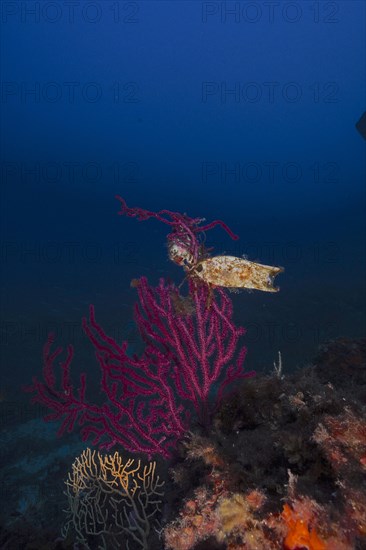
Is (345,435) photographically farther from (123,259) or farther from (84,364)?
(123,259)

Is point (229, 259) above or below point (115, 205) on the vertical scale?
below

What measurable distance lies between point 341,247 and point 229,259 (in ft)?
100

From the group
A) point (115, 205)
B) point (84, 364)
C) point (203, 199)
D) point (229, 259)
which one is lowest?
point (84, 364)

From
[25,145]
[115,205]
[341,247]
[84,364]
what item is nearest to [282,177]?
[115,205]

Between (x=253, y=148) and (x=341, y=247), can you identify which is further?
(x=253, y=148)

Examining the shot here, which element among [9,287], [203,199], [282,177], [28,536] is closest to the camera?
[28,536]

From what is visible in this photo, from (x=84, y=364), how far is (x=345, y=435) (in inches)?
423

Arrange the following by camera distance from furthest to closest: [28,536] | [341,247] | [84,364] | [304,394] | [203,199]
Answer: [203,199] → [341,247] → [84,364] → [28,536] → [304,394]

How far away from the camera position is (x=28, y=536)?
352 cm

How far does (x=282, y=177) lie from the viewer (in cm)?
10525

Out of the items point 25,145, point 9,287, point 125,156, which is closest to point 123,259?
point 9,287

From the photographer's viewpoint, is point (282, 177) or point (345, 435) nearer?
point (345, 435)

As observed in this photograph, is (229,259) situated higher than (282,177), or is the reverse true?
(282,177)

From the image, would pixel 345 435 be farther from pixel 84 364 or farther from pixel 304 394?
pixel 84 364
